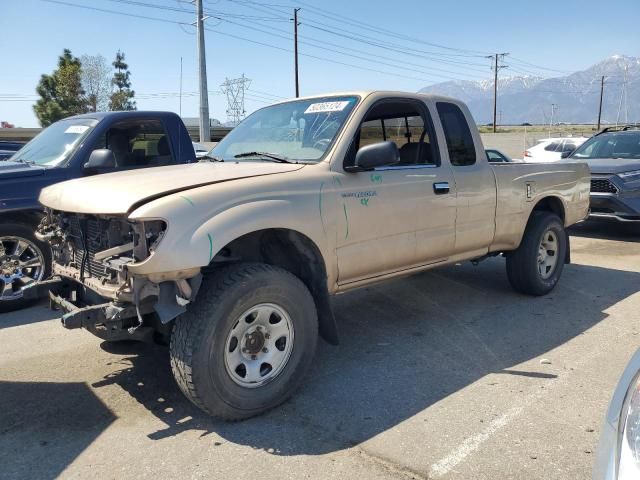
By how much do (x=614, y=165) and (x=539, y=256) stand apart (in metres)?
4.47

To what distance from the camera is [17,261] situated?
5.53 metres

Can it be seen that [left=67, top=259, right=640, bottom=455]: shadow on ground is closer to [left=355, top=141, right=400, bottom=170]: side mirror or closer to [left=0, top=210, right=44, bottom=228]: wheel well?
[left=355, top=141, right=400, bottom=170]: side mirror

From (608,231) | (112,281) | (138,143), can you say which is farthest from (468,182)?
(608,231)

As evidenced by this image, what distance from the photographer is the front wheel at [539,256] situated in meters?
5.70

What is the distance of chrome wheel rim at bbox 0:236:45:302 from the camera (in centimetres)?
549

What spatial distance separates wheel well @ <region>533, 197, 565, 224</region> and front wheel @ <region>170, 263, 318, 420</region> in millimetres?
3565

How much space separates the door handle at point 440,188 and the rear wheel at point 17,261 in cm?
393

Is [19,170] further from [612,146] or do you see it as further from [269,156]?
[612,146]

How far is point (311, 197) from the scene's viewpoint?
365 cm

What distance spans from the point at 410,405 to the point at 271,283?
1195 millimetres

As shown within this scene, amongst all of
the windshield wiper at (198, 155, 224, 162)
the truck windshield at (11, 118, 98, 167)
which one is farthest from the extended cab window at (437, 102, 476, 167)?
the truck windshield at (11, 118, 98, 167)

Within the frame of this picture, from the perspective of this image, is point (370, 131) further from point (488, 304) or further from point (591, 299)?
point (591, 299)

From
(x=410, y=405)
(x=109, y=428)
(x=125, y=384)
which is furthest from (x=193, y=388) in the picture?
(x=410, y=405)

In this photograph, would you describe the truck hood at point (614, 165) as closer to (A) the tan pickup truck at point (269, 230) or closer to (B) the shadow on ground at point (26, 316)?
(A) the tan pickup truck at point (269, 230)
